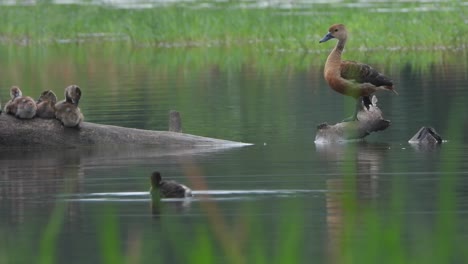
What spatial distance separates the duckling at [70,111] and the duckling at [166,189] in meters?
3.96

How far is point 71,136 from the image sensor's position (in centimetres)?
1938

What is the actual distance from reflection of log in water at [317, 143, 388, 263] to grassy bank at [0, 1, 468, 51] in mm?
20404

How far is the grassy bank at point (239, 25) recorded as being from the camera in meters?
40.4

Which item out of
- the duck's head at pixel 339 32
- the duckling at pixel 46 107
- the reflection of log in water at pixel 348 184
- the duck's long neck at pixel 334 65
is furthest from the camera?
the duck's head at pixel 339 32

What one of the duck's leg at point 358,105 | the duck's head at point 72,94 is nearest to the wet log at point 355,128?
the duck's leg at point 358,105

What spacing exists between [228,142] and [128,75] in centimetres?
1462

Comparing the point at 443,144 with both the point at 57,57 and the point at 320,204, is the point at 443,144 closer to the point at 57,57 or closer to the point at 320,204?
the point at 320,204

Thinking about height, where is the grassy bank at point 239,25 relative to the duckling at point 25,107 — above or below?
above

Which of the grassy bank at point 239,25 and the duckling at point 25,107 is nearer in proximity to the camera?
the duckling at point 25,107

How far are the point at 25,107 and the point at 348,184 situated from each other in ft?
18.5

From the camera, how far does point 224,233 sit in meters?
12.5

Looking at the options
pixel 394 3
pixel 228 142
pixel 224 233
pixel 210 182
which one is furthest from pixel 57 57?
pixel 224 233

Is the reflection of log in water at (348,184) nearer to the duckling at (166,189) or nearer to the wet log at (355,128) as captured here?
the wet log at (355,128)

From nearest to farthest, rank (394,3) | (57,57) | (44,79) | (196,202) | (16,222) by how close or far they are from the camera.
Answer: (16,222) → (196,202) → (44,79) → (57,57) → (394,3)
